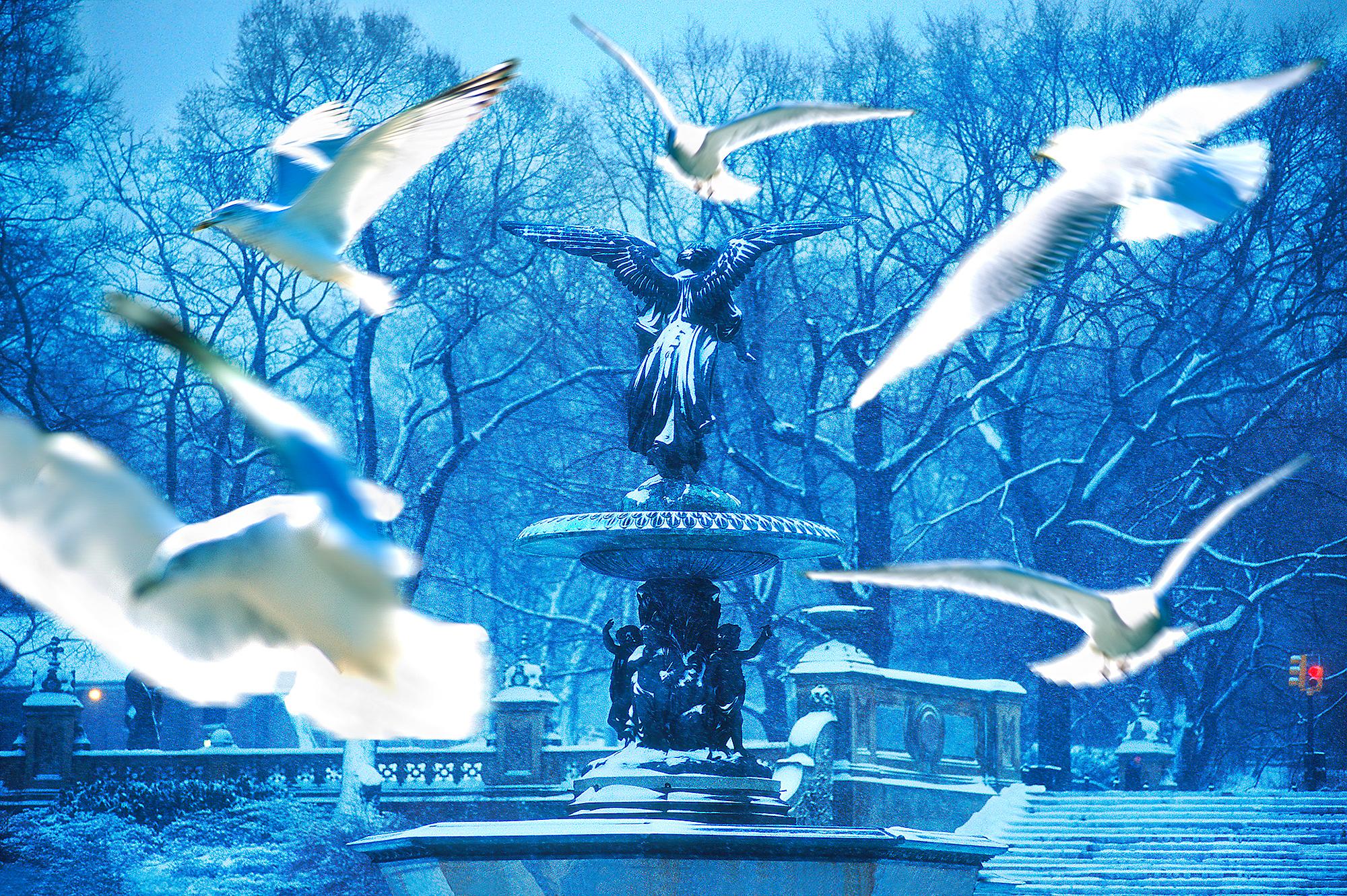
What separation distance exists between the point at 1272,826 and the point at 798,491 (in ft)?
32.9

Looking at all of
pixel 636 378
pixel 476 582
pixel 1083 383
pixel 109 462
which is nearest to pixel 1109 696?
pixel 1083 383

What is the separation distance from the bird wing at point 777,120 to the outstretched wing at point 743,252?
403cm

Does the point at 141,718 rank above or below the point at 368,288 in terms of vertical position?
below

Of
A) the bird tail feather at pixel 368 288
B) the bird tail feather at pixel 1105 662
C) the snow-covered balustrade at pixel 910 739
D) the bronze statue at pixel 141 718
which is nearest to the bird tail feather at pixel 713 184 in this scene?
the bird tail feather at pixel 368 288

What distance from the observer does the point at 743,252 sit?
10.8 meters

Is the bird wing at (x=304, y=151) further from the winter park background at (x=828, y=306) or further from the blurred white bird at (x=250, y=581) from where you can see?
the winter park background at (x=828, y=306)

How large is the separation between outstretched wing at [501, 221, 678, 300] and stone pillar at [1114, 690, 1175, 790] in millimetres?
17064

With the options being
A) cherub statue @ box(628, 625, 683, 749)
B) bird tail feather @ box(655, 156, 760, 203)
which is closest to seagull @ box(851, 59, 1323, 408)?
bird tail feather @ box(655, 156, 760, 203)

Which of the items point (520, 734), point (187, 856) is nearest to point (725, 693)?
point (187, 856)

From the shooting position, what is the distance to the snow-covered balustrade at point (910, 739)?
64.2 ft

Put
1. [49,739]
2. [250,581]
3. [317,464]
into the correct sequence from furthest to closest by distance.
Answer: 1. [49,739]
2. [250,581]
3. [317,464]

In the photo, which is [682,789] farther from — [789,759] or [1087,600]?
[789,759]

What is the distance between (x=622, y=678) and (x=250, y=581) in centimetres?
852

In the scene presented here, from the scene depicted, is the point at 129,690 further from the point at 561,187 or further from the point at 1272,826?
the point at 1272,826
